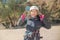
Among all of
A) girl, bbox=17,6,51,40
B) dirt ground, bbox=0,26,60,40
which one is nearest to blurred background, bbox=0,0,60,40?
dirt ground, bbox=0,26,60,40

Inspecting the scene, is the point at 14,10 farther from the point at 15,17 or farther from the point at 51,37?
the point at 51,37

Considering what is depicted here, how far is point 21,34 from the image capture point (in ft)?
5.32

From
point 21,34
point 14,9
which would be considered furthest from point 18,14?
point 21,34

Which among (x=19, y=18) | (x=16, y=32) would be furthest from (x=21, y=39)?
(x=19, y=18)

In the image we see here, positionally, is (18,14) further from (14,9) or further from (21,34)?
(21,34)

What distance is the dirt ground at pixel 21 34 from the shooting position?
161 centimetres

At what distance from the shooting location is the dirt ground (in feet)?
5.30

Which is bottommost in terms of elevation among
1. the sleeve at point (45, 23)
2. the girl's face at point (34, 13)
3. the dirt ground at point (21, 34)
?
the dirt ground at point (21, 34)

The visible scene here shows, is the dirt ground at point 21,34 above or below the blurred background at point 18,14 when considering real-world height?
below

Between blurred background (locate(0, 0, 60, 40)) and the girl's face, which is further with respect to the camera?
blurred background (locate(0, 0, 60, 40))

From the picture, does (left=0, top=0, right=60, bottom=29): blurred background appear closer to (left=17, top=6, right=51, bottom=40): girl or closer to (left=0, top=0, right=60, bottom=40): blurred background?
(left=0, top=0, right=60, bottom=40): blurred background

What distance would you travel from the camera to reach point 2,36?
161cm

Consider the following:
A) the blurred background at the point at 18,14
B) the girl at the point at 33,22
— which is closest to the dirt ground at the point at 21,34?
the blurred background at the point at 18,14

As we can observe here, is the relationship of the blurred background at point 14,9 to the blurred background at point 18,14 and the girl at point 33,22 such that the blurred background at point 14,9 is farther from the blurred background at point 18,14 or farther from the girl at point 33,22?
the girl at point 33,22
